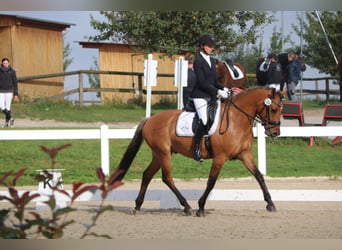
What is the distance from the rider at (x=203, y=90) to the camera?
8398 millimetres

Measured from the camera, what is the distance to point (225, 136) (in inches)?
328

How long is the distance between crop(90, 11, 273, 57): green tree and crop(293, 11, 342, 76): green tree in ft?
9.76

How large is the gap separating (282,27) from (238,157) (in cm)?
1767

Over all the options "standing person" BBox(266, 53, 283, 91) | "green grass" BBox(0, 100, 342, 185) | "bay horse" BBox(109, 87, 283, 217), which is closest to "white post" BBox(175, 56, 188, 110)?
"green grass" BBox(0, 100, 342, 185)

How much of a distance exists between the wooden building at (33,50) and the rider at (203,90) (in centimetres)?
1337

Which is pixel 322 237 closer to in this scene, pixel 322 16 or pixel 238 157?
pixel 238 157

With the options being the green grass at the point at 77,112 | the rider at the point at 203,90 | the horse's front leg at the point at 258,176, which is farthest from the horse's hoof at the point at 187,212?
the green grass at the point at 77,112

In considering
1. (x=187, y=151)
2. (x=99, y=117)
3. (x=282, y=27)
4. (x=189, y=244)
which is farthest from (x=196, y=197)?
(x=282, y=27)

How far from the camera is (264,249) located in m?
4.52

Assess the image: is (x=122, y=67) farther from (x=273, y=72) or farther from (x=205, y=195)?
(x=205, y=195)

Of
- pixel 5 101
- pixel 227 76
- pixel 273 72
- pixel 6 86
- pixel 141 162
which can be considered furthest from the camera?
pixel 6 86

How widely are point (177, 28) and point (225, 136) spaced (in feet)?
47.5

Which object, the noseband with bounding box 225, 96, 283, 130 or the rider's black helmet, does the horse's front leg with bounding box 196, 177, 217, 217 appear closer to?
the noseband with bounding box 225, 96, 283, 130

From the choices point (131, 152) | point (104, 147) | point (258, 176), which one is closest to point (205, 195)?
point (258, 176)
